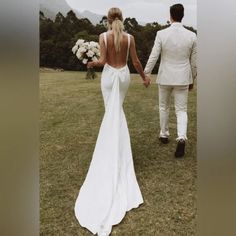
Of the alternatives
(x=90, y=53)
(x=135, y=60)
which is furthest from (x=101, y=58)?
(x=135, y=60)

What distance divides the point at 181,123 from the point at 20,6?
3.08 feet

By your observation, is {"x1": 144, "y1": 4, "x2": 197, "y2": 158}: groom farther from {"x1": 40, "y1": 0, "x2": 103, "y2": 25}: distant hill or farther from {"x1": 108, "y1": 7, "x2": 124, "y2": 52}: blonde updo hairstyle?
{"x1": 40, "y1": 0, "x2": 103, "y2": 25}: distant hill

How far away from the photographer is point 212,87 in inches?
79.0

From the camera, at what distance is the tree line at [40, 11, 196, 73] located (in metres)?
2.05

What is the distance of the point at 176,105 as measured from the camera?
6.91 ft

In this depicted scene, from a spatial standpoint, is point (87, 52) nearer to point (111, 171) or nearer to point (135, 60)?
point (135, 60)

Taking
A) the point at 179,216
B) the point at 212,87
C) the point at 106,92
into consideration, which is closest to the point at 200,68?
the point at 212,87

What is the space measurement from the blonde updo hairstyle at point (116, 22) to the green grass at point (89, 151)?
20cm

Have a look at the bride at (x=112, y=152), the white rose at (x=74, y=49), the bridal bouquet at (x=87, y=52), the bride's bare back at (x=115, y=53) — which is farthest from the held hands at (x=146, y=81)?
the white rose at (x=74, y=49)

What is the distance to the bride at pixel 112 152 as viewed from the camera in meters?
2.02

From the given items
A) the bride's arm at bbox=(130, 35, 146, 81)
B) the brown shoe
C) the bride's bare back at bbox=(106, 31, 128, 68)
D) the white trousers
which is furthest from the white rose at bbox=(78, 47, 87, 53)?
the brown shoe

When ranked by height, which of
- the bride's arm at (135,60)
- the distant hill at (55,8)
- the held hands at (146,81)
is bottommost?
the held hands at (146,81)

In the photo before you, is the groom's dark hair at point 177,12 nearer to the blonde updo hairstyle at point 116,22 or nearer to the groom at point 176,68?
the groom at point 176,68

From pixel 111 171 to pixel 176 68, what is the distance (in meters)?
0.57
